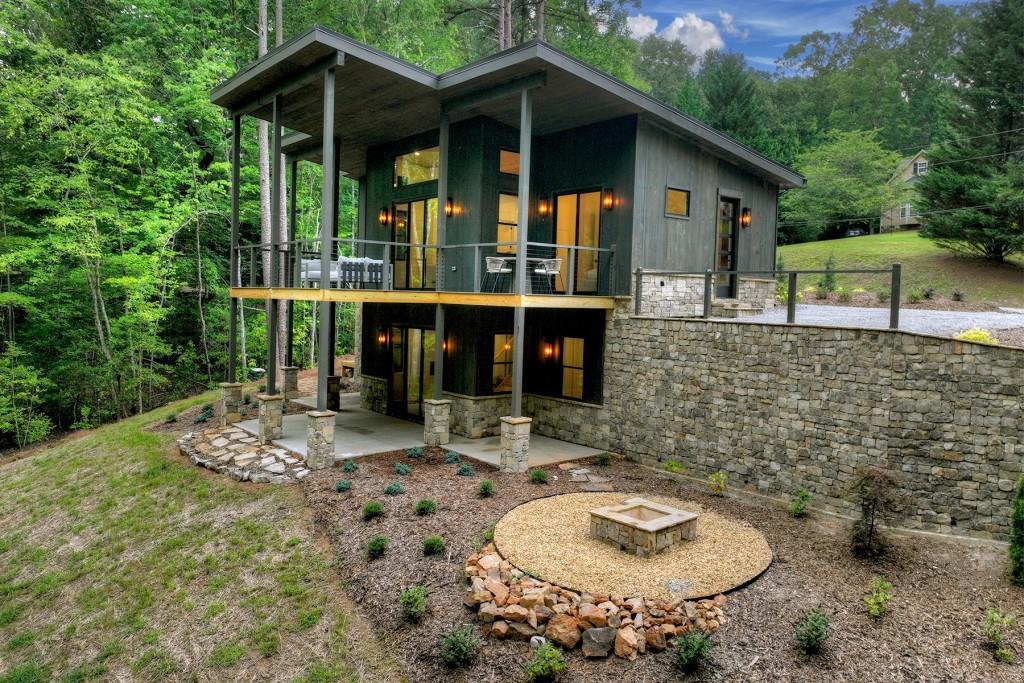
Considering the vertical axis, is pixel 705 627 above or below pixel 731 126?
below

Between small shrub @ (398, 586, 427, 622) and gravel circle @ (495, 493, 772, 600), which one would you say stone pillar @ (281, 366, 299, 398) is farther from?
small shrub @ (398, 586, 427, 622)

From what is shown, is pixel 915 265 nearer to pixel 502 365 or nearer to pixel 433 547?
pixel 502 365

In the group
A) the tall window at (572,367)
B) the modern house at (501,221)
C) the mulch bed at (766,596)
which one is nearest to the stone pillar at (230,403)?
the modern house at (501,221)

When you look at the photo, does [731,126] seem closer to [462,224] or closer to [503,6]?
[503,6]

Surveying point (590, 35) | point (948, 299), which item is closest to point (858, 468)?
point (948, 299)

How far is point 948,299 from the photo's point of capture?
54.7ft

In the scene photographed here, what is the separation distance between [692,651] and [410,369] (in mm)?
9583

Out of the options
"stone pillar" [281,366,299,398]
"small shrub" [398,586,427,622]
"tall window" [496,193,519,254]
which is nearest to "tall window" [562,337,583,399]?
"tall window" [496,193,519,254]

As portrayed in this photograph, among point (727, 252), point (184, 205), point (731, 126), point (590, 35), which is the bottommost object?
point (727, 252)

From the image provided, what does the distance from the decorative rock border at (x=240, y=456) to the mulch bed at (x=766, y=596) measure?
2.75 ft

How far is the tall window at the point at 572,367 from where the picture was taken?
1195 centimetres

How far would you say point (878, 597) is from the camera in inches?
225

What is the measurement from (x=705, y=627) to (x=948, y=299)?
52.2ft

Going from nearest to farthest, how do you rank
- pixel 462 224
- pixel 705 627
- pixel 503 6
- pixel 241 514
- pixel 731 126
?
pixel 705 627 → pixel 241 514 → pixel 462 224 → pixel 503 6 → pixel 731 126
